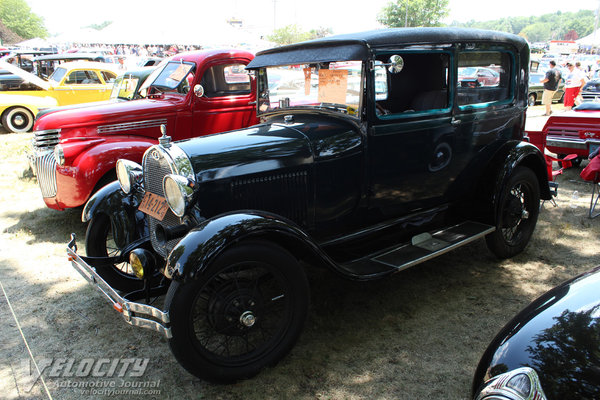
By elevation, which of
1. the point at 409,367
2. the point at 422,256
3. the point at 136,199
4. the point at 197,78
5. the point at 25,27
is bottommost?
the point at 409,367

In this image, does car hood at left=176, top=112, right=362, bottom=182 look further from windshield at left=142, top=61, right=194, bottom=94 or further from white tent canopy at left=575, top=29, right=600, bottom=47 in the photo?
white tent canopy at left=575, top=29, right=600, bottom=47

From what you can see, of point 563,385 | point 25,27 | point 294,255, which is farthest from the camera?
point 25,27

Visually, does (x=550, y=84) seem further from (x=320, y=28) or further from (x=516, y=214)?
(x=320, y=28)

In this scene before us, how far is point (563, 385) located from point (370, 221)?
2057mm

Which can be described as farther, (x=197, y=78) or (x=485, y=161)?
(x=197, y=78)

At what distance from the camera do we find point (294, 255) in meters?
2.93

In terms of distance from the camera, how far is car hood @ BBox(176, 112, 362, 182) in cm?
286

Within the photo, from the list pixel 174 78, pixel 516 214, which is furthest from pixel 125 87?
pixel 516 214

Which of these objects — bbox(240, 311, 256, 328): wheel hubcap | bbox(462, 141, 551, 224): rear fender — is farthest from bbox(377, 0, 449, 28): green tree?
bbox(240, 311, 256, 328): wheel hubcap

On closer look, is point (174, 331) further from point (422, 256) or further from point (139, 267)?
point (422, 256)

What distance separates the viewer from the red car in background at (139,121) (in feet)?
15.9

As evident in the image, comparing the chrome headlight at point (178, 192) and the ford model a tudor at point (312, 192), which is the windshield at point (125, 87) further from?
the chrome headlight at point (178, 192)

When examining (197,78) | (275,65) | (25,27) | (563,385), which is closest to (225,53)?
(197,78)

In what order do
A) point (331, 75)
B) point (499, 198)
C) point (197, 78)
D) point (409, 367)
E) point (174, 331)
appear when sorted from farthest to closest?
point (197, 78), point (499, 198), point (331, 75), point (409, 367), point (174, 331)
